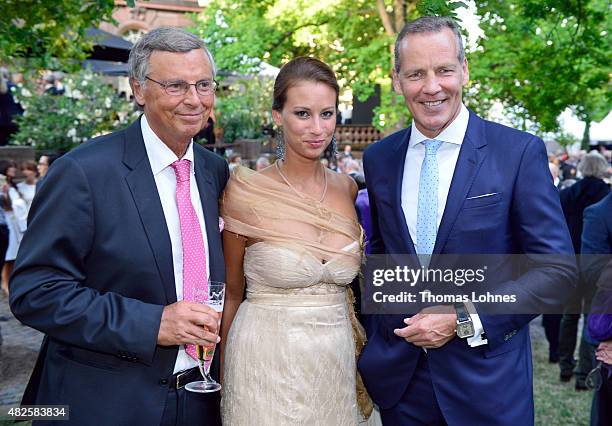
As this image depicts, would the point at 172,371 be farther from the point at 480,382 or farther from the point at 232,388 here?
the point at 480,382

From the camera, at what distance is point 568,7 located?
5762 millimetres

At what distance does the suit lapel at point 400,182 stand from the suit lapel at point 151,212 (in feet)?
3.48

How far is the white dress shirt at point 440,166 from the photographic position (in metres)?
3.15

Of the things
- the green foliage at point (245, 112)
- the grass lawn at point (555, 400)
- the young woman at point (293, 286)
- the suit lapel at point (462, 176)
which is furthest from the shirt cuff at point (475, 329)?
the green foliage at point (245, 112)

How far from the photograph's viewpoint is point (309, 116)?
364 centimetres

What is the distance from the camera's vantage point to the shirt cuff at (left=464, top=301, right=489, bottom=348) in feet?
9.51

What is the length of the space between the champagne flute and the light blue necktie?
37.9 inches

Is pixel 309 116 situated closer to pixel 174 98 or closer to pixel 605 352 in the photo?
pixel 174 98

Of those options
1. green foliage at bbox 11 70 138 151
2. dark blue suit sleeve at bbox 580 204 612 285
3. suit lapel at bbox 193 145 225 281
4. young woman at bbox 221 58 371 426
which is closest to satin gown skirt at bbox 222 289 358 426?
young woman at bbox 221 58 371 426

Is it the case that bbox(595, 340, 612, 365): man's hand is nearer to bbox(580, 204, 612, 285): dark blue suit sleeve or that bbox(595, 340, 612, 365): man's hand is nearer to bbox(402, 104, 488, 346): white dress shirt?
bbox(580, 204, 612, 285): dark blue suit sleeve

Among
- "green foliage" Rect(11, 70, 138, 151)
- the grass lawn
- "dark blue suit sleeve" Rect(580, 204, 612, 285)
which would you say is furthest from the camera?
"green foliage" Rect(11, 70, 138, 151)

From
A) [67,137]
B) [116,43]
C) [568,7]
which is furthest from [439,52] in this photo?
[116,43]

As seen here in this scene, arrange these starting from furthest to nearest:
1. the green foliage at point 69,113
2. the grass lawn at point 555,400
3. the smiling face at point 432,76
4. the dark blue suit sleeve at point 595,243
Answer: the green foliage at point 69,113 < the grass lawn at point 555,400 < the dark blue suit sleeve at point 595,243 < the smiling face at point 432,76

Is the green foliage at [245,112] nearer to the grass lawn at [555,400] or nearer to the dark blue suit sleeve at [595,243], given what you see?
the grass lawn at [555,400]
